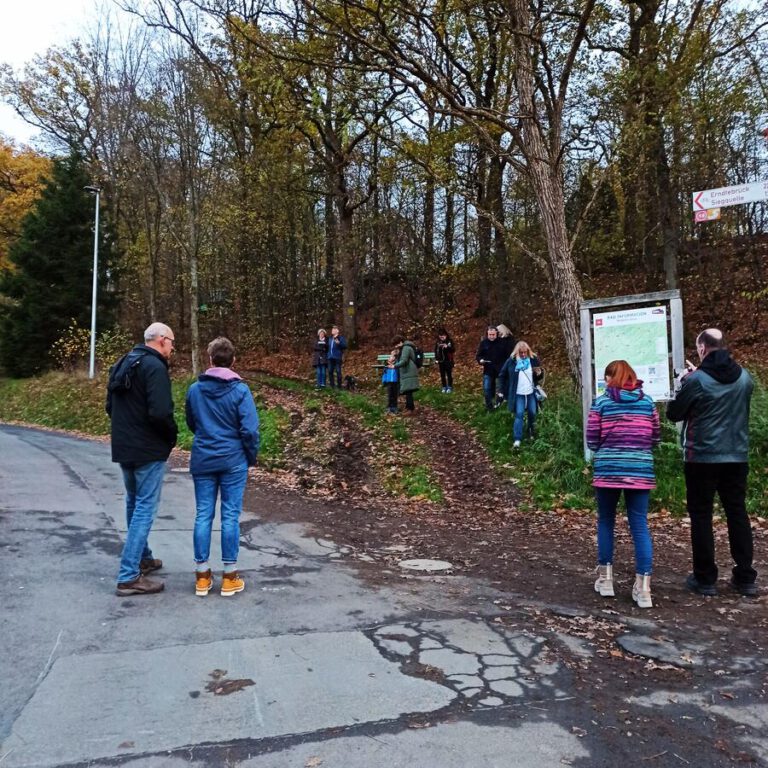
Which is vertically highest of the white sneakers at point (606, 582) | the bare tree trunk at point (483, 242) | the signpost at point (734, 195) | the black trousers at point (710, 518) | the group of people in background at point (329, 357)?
the bare tree trunk at point (483, 242)

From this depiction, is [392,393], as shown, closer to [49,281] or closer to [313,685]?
[313,685]

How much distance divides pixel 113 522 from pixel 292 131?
1679cm

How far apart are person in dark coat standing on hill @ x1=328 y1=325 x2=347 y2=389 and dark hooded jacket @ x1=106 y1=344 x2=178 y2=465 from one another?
1153 centimetres

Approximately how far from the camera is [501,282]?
19.0 m

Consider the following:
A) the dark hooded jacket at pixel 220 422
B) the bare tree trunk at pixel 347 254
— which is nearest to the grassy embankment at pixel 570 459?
the dark hooded jacket at pixel 220 422

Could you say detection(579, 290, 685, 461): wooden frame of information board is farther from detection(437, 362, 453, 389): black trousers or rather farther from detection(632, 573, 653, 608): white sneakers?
detection(437, 362, 453, 389): black trousers

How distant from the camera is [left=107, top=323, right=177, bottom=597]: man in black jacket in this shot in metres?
4.77

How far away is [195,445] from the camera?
4.90 meters

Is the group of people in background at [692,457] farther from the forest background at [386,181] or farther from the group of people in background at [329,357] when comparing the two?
the group of people in background at [329,357]

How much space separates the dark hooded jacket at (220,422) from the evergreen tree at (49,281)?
77.2ft

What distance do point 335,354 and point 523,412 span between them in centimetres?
774

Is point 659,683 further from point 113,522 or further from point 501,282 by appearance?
point 501,282

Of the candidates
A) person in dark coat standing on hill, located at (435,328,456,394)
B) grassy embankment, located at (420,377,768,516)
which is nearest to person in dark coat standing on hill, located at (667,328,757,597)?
grassy embankment, located at (420,377,768,516)

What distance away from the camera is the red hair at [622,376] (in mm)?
4787
